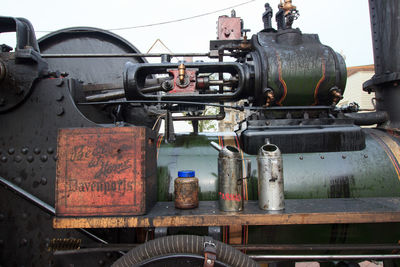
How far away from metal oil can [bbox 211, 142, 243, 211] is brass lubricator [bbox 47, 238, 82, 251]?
3.45 ft

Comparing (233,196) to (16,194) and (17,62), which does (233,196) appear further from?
(17,62)

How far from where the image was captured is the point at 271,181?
172 cm

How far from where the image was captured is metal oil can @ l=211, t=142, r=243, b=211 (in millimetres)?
1678

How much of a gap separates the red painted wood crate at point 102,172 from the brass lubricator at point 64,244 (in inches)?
16.6

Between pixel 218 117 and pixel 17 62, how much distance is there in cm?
168

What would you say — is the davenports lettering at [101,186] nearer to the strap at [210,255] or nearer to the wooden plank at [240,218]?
the wooden plank at [240,218]

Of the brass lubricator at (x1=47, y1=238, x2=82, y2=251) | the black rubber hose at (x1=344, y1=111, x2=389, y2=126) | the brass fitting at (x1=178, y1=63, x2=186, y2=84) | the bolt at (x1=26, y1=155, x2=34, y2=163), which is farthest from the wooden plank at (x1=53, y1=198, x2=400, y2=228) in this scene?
the black rubber hose at (x1=344, y1=111, x2=389, y2=126)

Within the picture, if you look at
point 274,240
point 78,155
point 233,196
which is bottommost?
point 274,240

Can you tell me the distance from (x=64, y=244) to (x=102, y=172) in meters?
Result: 0.70

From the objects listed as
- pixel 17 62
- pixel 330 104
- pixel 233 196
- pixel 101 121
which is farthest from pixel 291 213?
pixel 17 62

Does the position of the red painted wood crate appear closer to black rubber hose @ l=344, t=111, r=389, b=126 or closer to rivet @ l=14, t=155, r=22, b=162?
rivet @ l=14, t=155, r=22, b=162

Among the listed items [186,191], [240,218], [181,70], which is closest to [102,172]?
[186,191]

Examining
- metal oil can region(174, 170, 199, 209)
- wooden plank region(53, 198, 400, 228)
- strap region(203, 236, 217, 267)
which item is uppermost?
metal oil can region(174, 170, 199, 209)

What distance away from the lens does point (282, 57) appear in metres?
2.17
